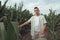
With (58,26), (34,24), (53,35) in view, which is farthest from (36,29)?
(58,26)

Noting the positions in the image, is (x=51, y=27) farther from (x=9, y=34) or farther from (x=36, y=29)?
(x=9, y=34)

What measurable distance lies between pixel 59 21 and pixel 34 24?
43.5 feet

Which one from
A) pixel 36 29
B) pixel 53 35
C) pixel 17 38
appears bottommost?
pixel 53 35

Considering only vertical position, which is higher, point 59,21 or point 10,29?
point 10,29

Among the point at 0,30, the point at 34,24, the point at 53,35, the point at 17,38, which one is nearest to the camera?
the point at 0,30

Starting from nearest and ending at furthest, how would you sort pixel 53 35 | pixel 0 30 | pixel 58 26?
pixel 0 30 < pixel 53 35 < pixel 58 26

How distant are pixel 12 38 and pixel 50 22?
13000mm

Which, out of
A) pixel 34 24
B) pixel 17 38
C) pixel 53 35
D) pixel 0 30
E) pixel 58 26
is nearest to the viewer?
pixel 0 30

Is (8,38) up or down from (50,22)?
up

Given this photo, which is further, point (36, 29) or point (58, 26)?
point (58, 26)

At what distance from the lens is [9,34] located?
969mm

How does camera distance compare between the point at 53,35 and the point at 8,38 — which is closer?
the point at 8,38

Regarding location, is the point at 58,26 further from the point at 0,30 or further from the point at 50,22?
the point at 0,30

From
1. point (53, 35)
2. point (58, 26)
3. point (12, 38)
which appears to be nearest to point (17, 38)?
point (12, 38)
